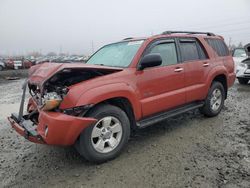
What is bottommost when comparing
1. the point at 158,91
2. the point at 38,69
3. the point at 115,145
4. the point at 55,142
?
the point at 115,145

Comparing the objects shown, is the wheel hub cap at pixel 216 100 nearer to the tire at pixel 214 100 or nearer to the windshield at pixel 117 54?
the tire at pixel 214 100

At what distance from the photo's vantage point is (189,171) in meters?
3.22

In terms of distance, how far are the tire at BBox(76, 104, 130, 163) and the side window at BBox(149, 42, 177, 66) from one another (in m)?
1.35

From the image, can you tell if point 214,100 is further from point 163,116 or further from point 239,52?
point 239,52

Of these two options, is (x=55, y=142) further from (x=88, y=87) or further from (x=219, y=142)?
(x=219, y=142)

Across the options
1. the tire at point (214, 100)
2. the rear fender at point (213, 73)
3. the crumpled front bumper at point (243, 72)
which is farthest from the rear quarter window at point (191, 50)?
the crumpled front bumper at point (243, 72)

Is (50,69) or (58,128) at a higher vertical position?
(50,69)

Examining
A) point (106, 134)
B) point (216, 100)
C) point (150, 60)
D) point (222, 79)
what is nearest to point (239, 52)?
point (222, 79)

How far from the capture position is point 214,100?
18.3 ft

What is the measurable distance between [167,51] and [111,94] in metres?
1.63

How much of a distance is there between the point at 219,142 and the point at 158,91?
1334 millimetres

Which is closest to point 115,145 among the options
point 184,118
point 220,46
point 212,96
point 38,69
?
point 38,69

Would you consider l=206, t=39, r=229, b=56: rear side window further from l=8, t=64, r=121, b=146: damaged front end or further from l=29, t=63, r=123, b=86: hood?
l=8, t=64, r=121, b=146: damaged front end

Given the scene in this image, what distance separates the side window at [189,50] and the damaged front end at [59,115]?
72.3 inches
